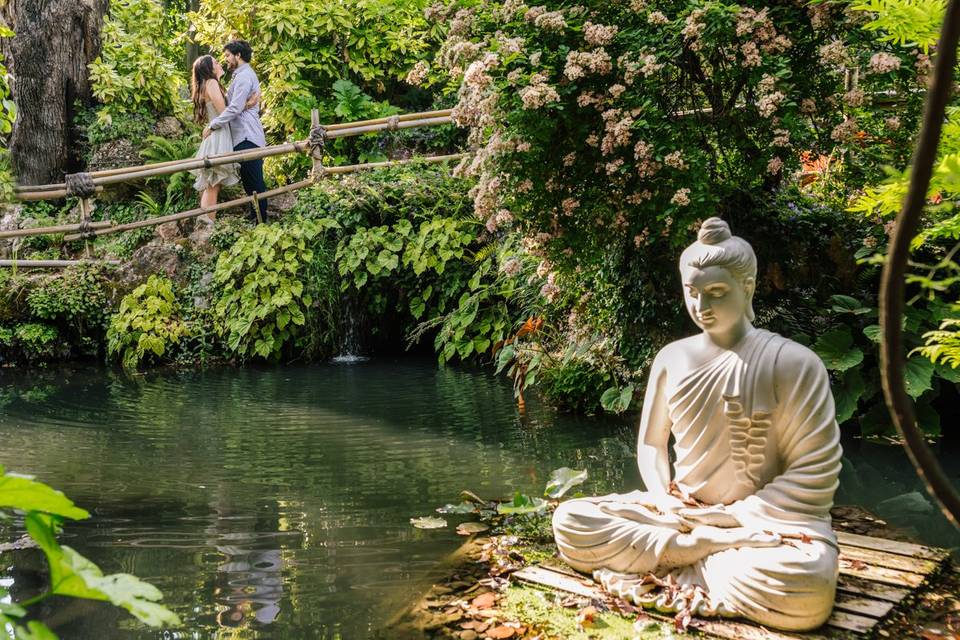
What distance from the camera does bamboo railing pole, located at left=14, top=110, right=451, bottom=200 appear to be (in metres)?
12.6

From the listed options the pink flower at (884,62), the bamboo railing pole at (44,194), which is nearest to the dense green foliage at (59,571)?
the pink flower at (884,62)

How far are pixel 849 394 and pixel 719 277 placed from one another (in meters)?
3.41

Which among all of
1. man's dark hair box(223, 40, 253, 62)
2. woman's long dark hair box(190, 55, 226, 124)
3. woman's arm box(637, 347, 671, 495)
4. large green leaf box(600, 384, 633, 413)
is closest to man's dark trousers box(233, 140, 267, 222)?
woman's long dark hair box(190, 55, 226, 124)

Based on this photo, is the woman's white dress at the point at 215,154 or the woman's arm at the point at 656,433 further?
the woman's white dress at the point at 215,154

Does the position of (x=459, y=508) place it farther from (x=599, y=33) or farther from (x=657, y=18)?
(x=657, y=18)

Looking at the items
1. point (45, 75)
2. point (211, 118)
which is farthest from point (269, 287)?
point (45, 75)

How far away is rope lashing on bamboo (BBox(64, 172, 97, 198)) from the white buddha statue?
1061 cm

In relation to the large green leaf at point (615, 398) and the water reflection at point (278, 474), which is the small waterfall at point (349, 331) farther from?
the large green leaf at point (615, 398)

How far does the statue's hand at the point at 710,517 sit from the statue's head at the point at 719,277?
32.0 inches

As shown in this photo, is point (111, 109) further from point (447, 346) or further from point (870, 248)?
point (870, 248)

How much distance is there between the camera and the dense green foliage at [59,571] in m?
1.06

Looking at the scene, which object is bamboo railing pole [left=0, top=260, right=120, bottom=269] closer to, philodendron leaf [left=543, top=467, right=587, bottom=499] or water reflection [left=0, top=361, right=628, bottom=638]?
water reflection [left=0, top=361, right=628, bottom=638]

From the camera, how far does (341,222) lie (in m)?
12.8

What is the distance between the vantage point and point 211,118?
13000mm
